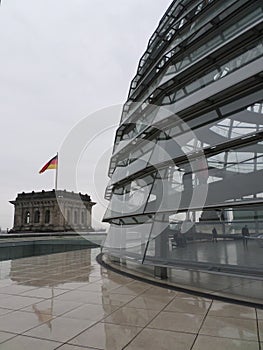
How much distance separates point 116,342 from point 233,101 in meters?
6.59

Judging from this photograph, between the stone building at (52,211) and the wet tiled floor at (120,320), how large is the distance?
47.8 meters

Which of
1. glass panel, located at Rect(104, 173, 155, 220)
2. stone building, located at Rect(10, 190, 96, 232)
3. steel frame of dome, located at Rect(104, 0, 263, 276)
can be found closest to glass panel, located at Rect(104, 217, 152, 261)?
steel frame of dome, located at Rect(104, 0, 263, 276)

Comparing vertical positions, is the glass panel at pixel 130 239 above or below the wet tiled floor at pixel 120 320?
above

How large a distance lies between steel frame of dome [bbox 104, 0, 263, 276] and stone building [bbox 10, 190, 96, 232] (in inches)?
1823

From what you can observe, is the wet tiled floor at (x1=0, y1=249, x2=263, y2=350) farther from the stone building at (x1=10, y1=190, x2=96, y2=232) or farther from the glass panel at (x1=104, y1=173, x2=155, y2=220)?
the stone building at (x1=10, y1=190, x2=96, y2=232)

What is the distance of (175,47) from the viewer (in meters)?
9.29

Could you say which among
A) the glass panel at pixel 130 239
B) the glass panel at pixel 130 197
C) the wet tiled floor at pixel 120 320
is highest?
the glass panel at pixel 130 197

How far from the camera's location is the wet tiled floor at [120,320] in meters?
3.72

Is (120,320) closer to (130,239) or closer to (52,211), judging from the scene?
(130,239)

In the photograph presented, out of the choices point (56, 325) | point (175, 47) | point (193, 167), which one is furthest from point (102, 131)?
point (56, 325)

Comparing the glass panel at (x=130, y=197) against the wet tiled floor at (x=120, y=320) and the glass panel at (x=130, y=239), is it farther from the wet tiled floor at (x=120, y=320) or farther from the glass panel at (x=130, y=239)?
the wet tiled floor at (x=120, y=320)

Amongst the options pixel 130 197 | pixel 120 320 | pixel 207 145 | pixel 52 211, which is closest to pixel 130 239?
pixel 130 197

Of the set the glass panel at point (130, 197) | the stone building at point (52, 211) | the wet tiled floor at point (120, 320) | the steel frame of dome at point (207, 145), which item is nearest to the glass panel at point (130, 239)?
the steel frame of dome at point (207, 145)

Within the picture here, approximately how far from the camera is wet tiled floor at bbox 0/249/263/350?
3725 mm
